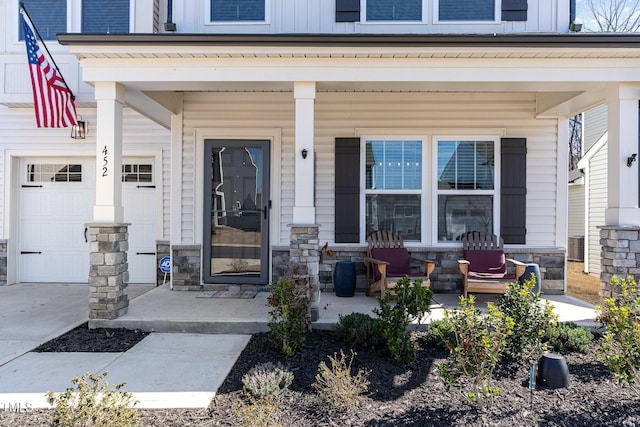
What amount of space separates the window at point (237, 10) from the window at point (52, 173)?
3407 millimetres

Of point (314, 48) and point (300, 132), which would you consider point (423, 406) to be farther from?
point (314, 48)

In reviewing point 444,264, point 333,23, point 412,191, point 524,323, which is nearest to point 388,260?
point 444,264

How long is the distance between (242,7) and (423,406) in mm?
5581

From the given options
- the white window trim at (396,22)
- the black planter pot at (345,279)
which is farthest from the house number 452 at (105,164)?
the white window trim at (396,22)

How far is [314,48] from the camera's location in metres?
4.59

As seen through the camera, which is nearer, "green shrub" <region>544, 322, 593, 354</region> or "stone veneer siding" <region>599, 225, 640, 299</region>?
"green shrub" <region>544, 322, 593, 354</region>

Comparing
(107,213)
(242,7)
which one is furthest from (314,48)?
(107,213)

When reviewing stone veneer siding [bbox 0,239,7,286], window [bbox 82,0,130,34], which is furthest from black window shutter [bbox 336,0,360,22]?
stone veneer siding [bbox 0,239,7,286]

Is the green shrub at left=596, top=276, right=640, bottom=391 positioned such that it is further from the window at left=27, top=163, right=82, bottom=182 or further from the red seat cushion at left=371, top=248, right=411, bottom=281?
the window at left=27, top=163, right=82, bottom=182

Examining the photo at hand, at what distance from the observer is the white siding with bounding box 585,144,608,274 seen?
9188 mm

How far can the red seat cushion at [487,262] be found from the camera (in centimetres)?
586

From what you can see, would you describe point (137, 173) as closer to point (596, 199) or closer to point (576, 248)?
point (596, 199)

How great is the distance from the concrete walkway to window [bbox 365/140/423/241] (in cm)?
114

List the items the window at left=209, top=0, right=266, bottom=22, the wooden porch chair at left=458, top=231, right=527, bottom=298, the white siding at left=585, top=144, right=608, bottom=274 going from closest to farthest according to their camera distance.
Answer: the wooden porch chair at left=458, top=231, right=527, bottom=298
the window at left=209, top=0, right=266, bottom=22
the white siding at left=585, top=144, right=608, bottom=274
